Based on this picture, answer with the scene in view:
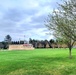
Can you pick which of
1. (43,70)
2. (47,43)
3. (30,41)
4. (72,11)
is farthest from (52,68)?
(30,41)

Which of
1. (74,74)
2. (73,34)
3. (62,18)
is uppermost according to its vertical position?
(62,18)

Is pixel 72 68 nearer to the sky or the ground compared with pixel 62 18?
nearer to the ground

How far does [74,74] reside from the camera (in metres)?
22.2

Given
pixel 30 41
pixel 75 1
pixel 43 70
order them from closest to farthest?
pixel 75 1, pixel 43 70, pixel 30 41

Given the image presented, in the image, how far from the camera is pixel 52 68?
80.2ft

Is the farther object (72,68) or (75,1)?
(72,68)

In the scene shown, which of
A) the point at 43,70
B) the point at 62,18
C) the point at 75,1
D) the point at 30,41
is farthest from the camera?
the point at 30,41

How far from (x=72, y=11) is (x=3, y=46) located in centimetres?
12586

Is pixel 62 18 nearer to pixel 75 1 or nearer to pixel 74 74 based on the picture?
pixel 75 1

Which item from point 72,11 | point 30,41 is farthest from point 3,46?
point 72,11

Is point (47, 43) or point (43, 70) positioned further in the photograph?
point (47, 43)

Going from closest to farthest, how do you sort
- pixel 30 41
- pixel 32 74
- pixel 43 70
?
pixel 32 74
pixel 43 70
pixel 30 41

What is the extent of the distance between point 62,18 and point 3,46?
124 meters

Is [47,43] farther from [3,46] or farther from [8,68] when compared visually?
[8,68]
